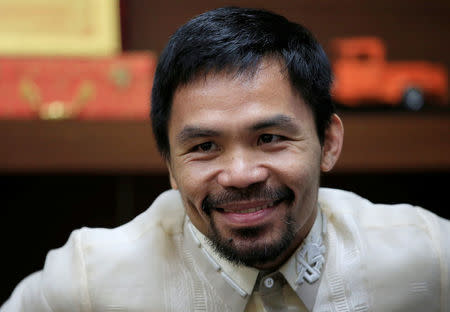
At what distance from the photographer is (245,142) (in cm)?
96

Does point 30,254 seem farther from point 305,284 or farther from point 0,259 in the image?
point 305,284

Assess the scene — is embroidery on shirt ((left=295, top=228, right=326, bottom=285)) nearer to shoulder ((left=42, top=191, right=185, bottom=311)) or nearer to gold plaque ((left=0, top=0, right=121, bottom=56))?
shoulder ((left=42, top=191, right=185, bottom=311))

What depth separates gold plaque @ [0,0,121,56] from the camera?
2.27 m

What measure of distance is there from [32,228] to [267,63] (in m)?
1.76

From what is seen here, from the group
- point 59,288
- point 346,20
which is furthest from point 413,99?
point 59,288

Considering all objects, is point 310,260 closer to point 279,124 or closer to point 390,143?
point 279,124

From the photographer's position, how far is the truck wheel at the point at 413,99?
2162 mm

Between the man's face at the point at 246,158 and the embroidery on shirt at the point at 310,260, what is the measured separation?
9 cm

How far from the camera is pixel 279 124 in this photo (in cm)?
97

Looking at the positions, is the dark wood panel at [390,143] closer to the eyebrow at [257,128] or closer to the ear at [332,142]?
the ear at [332,142]

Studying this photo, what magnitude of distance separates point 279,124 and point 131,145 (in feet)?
3.47

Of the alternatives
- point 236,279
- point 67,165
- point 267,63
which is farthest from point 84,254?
point 67,165

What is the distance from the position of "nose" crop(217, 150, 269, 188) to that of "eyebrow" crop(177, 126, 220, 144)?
0.17 ft

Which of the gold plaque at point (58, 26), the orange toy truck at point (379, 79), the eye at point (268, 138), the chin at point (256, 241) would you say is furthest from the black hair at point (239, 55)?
the gold plaque at point (58, 26)
